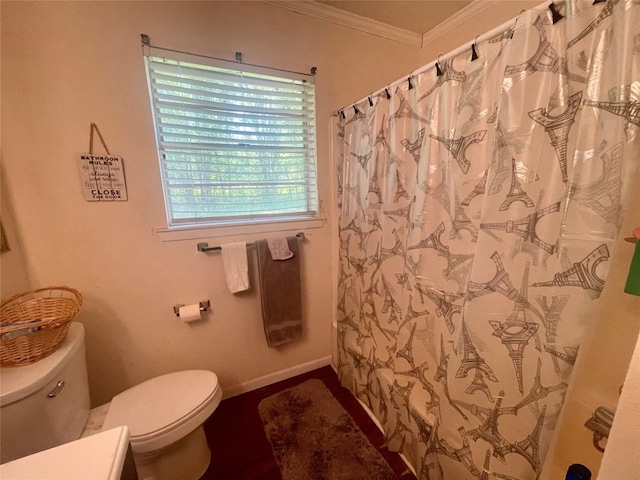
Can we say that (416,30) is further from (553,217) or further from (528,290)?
(528,290)

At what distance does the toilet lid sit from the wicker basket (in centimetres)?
41

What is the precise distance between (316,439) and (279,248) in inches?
43.4

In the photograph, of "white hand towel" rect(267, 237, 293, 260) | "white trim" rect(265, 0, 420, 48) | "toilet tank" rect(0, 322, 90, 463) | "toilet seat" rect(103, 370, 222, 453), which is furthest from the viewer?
"white hand towel" rect(267, 237, 293, 260)

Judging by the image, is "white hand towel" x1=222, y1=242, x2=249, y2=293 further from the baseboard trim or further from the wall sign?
the baseboard trim

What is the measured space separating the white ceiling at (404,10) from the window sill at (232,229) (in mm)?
1299

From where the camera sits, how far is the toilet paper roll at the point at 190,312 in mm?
1438

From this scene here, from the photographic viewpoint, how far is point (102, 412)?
1158 mm

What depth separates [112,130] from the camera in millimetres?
1218

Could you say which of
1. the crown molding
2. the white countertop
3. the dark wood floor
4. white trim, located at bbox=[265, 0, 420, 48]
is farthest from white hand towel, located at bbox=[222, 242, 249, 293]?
the crown molding

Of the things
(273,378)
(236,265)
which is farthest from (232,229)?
(273,378)

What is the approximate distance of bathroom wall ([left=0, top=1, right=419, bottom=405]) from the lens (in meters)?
1.09

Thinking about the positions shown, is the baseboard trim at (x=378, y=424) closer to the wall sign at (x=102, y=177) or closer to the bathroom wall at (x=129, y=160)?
the bathroom wall at (x=129, y=160)

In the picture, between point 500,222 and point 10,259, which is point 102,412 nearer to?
point 10,259

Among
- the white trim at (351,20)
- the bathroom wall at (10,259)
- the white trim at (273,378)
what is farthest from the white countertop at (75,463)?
the white trim at (351,20)
